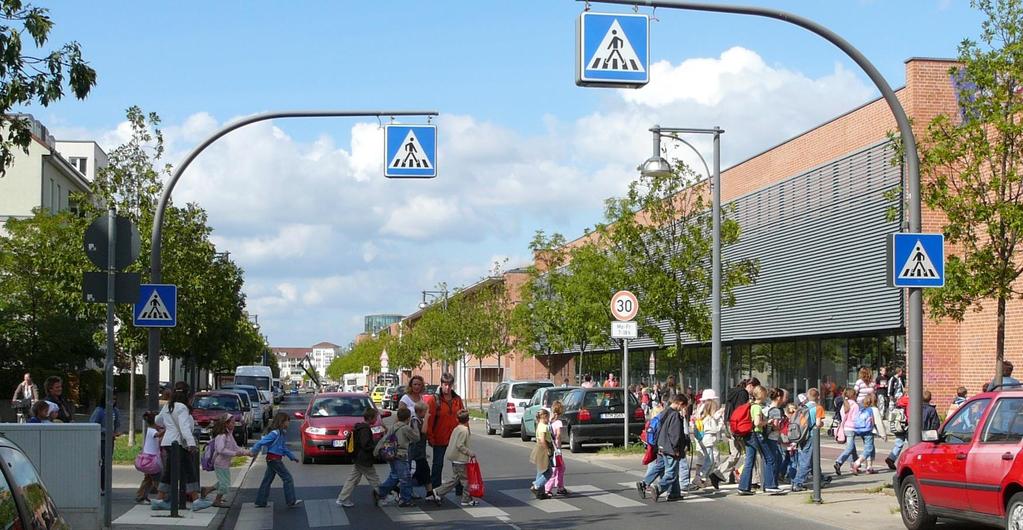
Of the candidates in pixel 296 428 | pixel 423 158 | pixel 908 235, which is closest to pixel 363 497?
pixel 423 158

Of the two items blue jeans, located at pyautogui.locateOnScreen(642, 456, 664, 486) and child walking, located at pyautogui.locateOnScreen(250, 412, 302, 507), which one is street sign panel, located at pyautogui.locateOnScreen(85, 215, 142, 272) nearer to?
child walking, located at pyautogui.locateOnScreen(250, 412, 302, 507)

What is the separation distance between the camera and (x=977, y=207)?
1797 centimetres

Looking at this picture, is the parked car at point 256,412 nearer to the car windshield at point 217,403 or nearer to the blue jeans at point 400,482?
the car windshield at point 217,403

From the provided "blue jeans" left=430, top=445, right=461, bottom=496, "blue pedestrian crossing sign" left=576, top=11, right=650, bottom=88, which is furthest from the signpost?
"blue pedestrian crossing sign" left=576, top=11, right=650, bottom=88

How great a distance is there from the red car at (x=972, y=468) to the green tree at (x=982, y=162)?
560 cm

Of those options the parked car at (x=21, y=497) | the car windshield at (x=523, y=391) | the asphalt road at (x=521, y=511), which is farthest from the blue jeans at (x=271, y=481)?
the car windshield at (x=523, y=391)

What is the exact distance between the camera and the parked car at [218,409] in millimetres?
31719

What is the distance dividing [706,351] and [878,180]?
16847 mm

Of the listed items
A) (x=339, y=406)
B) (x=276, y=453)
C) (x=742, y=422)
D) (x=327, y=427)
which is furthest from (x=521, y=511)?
(x=339, y=406)

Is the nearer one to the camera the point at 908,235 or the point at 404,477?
the point at 908,235

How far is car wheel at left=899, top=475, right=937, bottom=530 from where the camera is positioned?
1286 centimetres

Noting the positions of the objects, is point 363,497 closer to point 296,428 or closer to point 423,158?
point 423,158

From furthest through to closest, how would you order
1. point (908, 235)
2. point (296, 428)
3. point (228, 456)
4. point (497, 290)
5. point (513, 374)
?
point (513, 374) < point (497, 290) < point (296, 428) < point (228, 456) < point (908, 235)

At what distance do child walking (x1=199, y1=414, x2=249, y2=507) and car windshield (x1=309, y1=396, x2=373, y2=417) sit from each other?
948 cm
